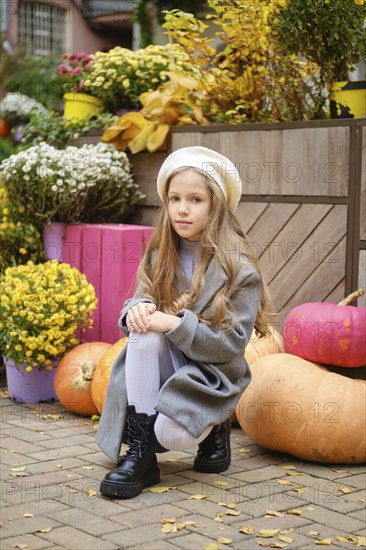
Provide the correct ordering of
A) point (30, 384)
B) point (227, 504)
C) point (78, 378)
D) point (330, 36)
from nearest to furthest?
point (227, 504), point (78, 378), point (330, 36), point (30, 384)

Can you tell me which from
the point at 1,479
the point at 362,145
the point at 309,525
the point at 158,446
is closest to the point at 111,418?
the point at 158,446

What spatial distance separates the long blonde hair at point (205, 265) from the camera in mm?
3428

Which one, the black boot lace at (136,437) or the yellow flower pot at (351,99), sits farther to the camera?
the yellow flower pot at (351,99)

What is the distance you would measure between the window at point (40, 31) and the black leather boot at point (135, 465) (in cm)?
1620

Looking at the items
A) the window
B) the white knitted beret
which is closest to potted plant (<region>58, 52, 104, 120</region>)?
the white knitted beret

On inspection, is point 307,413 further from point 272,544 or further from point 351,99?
point 351,99

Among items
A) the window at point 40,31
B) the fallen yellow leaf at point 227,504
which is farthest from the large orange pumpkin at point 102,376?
the window at point 40,31

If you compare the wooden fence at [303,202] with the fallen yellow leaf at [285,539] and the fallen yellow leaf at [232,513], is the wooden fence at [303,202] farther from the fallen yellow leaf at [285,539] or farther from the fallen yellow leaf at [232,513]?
the fallen yellow leaf at [285,539]

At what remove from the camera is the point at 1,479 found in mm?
3439

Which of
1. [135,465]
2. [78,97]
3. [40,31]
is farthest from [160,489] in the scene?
[40,31]

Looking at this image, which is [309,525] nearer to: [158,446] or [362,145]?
[158,446]

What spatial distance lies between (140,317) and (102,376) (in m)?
1.04

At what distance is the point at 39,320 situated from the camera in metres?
4.59

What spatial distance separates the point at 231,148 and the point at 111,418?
2039 millimetres
